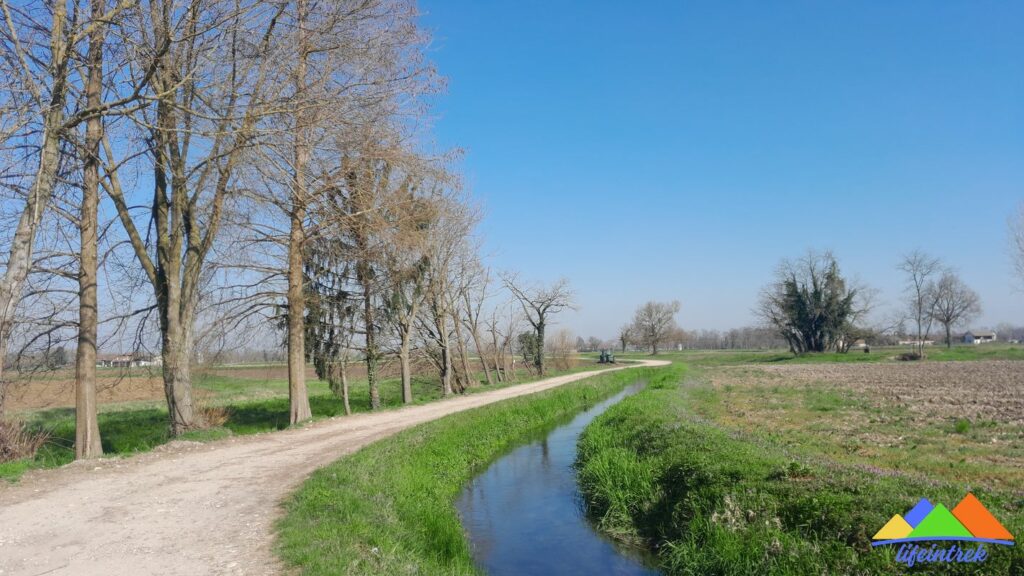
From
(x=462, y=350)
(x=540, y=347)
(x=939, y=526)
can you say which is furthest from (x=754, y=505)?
(x=540, y=347)

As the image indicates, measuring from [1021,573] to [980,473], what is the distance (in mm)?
5417

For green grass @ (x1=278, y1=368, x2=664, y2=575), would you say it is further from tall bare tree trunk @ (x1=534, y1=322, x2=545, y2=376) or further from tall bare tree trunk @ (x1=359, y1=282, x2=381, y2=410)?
tall bare tree trunk @ (x1=534, y1=322, x2=545, y2=376)

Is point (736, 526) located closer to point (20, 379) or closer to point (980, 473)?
point (980, 473)

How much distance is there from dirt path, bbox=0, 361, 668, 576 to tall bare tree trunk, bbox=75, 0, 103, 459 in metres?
1.71

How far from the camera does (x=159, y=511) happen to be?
26.0 feet

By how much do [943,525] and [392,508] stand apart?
6.37m

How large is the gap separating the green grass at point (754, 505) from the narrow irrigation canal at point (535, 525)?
0.44 meters

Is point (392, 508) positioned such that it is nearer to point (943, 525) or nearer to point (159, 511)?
point (159, 511)

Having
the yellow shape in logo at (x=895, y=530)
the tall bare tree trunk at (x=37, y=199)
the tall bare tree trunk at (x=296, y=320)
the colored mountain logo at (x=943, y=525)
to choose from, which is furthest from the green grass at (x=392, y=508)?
the tall bare tree trunk at (x=37, y=199)

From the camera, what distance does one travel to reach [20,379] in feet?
45.3

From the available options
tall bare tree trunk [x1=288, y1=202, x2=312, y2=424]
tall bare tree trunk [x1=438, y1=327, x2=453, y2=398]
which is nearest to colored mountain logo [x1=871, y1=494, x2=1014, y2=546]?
tall bare tree trunk [x1=288, y1=202, x2=312, y2=424]

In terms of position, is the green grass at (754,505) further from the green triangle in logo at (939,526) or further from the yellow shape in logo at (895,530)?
the green triangle in logo at (939,526)

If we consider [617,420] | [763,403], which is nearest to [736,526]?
[617,420]

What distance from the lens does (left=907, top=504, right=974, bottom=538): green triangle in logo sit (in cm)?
559
